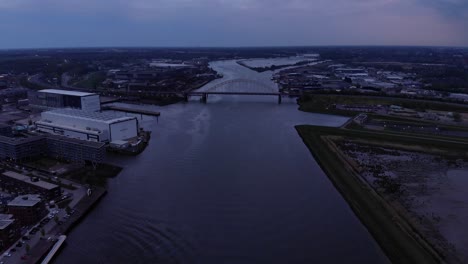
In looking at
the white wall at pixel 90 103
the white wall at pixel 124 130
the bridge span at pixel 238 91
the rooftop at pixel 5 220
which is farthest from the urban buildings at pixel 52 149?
the bridge span at pixel 238 91

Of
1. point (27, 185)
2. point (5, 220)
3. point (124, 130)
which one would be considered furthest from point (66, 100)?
point (5, 220)

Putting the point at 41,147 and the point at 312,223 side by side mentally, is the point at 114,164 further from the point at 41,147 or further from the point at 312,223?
the point at 312,223

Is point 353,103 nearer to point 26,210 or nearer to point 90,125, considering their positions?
point 90,125

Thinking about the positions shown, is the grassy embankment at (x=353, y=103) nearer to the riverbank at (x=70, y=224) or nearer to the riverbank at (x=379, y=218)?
the riverbank at (x=379, y=218)

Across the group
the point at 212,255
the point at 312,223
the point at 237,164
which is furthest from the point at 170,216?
the point at 237,164

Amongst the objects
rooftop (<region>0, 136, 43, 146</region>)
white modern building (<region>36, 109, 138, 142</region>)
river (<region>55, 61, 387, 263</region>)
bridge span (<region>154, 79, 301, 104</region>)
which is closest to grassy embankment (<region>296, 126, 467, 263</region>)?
river (<region>55, 61, 387, 263</region>)

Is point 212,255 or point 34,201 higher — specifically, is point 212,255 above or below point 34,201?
below
